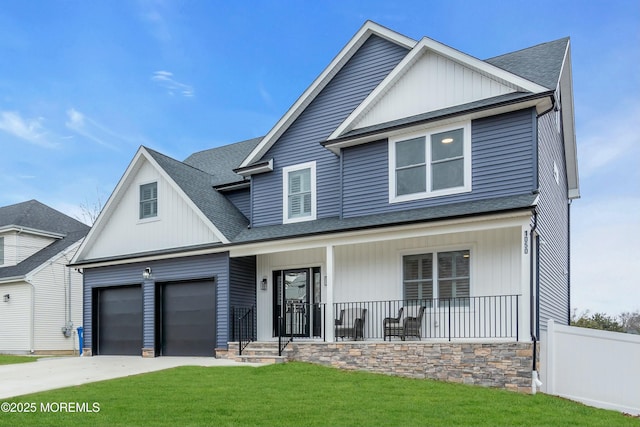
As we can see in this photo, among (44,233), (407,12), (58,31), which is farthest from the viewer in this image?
(44,233)

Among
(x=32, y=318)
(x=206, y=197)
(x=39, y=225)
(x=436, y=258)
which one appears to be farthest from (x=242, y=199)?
(x=39, y=225)

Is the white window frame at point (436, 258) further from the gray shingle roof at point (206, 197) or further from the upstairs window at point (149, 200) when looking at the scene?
the upstairs window at point (149, 200)

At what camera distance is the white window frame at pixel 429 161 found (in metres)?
12.0

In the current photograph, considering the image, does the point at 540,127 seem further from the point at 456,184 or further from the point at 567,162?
the point at 567,162

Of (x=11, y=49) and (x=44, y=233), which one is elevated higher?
(x=11, y=49)

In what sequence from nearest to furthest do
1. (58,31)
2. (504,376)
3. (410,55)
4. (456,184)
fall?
(504,376) < (456,184) < (410,55) < (58,31)

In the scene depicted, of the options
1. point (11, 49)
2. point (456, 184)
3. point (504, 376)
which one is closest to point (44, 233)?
point (11, 49)

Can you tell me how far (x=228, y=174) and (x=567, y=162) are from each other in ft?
35.6

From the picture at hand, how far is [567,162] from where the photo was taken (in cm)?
1803

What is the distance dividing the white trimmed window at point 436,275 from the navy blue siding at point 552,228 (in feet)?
5.65

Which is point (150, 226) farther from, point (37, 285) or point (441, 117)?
point (37, 285)

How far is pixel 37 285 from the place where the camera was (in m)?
23.2

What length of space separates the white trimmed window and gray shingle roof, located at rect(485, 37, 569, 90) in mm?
4082

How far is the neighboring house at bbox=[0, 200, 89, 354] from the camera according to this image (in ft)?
75.2
